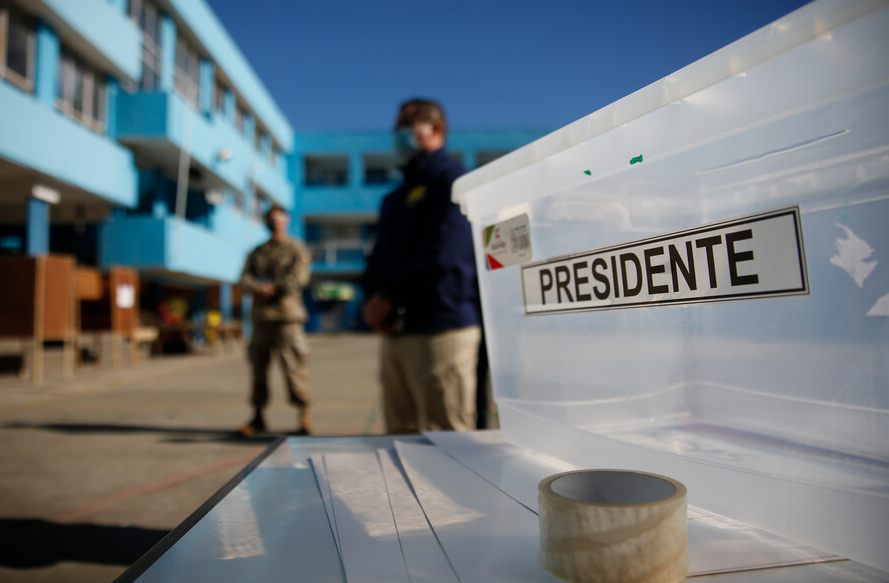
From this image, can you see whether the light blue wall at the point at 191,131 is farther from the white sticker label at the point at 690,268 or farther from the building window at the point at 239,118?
the white sticker label at the point at 690,268

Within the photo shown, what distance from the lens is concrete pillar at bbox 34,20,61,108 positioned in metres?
7.88

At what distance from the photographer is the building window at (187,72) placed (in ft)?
40.8

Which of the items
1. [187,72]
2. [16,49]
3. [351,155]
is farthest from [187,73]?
[351,155]

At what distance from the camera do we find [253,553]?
509 millimetres

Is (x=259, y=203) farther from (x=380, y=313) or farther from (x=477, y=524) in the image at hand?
(x=477, y=524)

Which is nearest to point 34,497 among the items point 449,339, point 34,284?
point 449,339

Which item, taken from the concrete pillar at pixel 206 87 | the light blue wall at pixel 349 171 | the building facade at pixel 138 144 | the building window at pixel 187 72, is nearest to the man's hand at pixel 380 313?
the building facade at pixel 138 144

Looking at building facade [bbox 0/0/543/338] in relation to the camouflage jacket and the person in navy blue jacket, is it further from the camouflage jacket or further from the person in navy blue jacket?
the person in navy blue jacket

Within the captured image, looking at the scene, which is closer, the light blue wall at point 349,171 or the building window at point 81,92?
the building window at point 81,92

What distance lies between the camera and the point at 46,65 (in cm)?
805

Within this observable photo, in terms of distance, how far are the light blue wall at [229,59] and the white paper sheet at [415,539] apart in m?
13.6

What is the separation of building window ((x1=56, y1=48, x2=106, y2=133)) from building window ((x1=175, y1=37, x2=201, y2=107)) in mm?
2725

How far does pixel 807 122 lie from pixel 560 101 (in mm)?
399

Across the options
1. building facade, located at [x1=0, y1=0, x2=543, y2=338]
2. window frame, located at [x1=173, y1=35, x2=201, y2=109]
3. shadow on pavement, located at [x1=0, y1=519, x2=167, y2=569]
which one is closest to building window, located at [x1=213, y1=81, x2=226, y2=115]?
building facade, located at [x1=0, y1=0, x2=543, y2=338]
